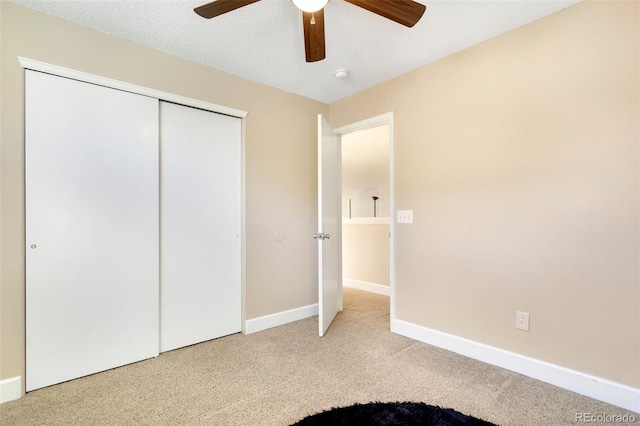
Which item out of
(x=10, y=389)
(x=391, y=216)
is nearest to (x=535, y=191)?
(x=391, y=216)

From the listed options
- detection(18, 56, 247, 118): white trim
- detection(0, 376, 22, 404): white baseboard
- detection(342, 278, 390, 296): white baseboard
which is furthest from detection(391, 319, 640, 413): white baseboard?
detection(0, 376, 22, 404): white baseboard

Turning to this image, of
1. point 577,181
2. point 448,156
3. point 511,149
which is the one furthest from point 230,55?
point 577,181

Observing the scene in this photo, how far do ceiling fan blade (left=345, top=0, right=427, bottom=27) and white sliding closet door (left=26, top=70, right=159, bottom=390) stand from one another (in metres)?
1.76

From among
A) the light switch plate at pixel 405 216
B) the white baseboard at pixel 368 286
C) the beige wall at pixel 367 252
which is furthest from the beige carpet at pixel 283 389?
the beige wall at pixel 367 252

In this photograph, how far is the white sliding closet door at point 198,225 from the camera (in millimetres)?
2428

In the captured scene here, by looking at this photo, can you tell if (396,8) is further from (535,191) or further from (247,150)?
(247,150)

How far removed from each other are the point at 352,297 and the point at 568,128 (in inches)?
119

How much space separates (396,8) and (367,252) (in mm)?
3461

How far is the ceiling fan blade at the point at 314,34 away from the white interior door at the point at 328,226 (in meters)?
0.77

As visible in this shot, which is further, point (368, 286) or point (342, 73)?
point (368, 286)

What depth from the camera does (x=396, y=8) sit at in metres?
1.55

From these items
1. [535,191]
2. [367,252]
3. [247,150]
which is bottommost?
[367,252]

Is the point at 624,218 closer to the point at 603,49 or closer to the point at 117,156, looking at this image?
the point at 603,49

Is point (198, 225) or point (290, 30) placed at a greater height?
point (290, 30)
